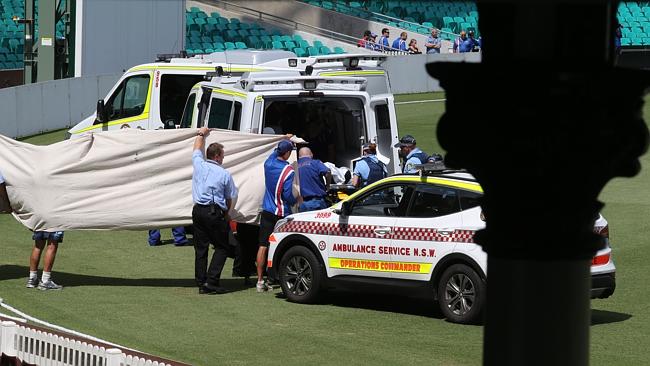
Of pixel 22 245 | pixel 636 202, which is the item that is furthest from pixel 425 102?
pixel 22 245

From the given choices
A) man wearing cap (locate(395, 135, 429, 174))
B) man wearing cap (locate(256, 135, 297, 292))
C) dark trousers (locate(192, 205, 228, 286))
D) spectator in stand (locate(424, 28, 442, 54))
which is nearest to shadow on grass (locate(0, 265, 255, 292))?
dark trousers (locate(192, 205, 228, 286))

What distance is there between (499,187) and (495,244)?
5.2 inches

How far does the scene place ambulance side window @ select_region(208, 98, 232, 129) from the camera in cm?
1705

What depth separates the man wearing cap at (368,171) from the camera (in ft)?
53.7

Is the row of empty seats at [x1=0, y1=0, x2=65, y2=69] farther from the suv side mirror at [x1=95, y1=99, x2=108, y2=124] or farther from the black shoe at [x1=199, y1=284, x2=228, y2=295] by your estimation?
the black shoe at [x1=199, y1=284, x2=228, y2=295]

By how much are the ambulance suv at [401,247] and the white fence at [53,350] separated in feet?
15.2

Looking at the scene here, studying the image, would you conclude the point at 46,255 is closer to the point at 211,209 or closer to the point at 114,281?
the point at 114,281

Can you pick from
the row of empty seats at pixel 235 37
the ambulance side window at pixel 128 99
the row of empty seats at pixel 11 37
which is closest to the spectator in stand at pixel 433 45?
the row of empty seats at pixel 235 37

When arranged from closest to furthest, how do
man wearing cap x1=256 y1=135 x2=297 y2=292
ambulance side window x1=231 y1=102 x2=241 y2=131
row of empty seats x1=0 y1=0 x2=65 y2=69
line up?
1. man wearing cap x1=256 y1=135 x2=297 y2=292
2. ambulance side window x1=231 y1=102 x2=241 y2=131
3. row of empty seats x1=0 y1=0 x2=65 y2=69

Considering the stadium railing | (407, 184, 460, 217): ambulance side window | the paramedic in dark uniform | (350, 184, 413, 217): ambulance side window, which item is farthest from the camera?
the paramedic in dark uniform

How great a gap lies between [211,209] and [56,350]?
5.41 meters

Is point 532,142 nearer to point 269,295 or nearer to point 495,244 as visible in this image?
point 495,244

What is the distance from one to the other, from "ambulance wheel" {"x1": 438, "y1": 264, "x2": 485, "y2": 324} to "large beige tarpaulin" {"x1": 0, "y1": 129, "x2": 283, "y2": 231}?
3.49 metres

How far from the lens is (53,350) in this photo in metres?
9.38
